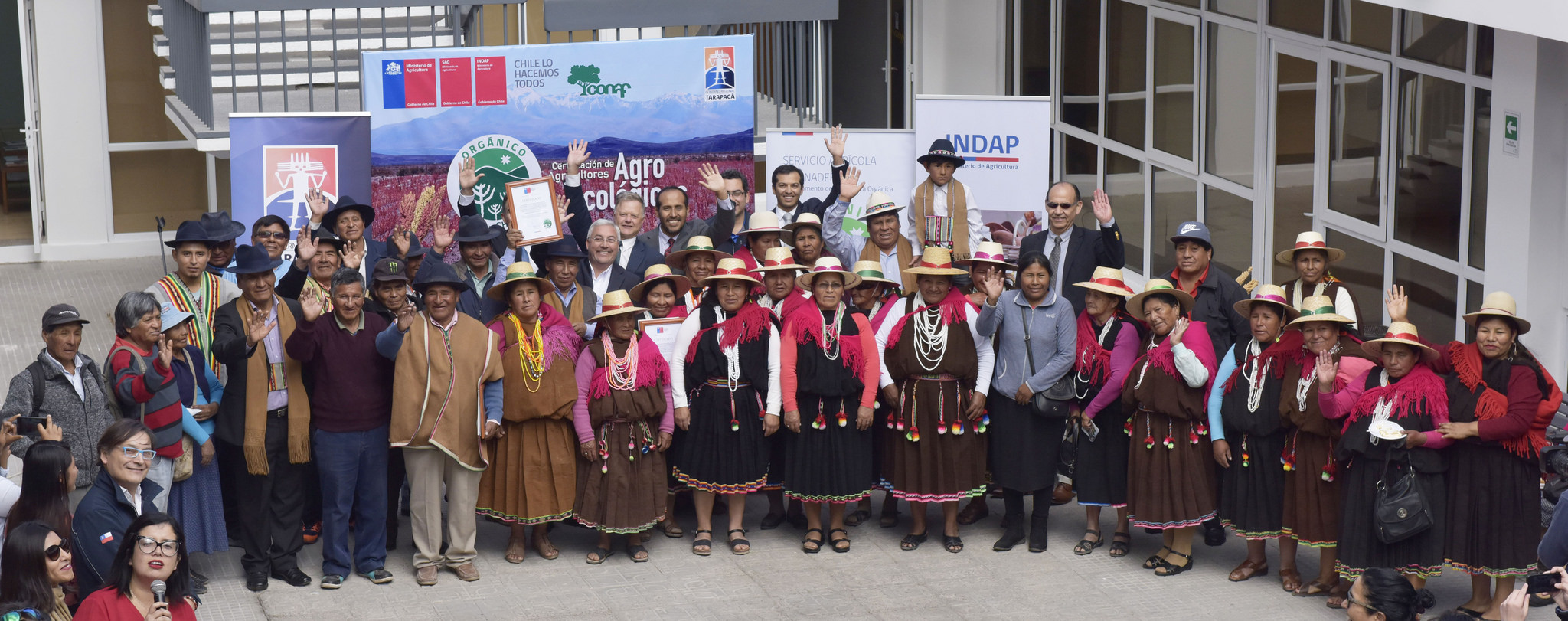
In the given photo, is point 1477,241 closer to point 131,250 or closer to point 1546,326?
point 1546,326

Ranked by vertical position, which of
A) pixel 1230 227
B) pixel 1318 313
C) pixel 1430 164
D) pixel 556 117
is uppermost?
pixel 556 117

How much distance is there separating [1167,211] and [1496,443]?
21.2 feet

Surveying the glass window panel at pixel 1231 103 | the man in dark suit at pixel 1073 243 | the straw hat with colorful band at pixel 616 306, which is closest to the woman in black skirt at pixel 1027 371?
the man in dark suit at pixel 1073 243

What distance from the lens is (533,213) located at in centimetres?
952

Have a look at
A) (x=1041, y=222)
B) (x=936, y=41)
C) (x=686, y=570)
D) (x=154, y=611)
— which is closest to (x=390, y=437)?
(x=686, y=570)

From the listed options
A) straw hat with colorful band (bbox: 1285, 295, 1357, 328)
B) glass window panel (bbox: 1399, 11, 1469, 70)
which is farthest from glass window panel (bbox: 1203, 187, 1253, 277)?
A: straw hat with colorful band (bbox: 1285, 295, 1357, 328)

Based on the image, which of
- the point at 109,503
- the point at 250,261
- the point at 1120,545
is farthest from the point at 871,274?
the point at 109,503

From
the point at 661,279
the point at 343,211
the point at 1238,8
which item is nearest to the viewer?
the point at 661,279

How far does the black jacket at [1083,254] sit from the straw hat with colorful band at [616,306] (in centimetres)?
271

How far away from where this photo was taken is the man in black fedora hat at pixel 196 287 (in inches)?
304

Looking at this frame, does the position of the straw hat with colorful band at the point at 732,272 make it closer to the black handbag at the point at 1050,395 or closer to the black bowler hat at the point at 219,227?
the black handbag at the point at 1050,395

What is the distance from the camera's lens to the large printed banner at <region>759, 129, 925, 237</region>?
1130 centimetres

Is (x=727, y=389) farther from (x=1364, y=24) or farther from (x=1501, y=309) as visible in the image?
(x=1364, y=24)

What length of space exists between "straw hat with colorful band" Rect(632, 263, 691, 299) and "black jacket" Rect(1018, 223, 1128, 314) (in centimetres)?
221
